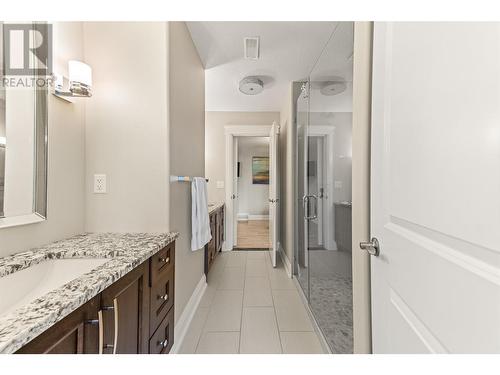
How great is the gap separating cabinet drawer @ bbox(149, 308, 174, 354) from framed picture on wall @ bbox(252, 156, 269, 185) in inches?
245

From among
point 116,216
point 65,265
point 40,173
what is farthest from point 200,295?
point 40,173

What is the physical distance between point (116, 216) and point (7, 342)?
1.10 metres

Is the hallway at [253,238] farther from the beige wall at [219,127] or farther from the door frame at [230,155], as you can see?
the beige wall at [219,127]

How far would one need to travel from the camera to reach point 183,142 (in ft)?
5.99

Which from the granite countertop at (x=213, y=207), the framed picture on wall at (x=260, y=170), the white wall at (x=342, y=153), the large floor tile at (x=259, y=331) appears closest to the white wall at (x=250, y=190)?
the framed picture on wall at (x=260, y=170)

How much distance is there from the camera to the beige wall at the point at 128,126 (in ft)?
4.88

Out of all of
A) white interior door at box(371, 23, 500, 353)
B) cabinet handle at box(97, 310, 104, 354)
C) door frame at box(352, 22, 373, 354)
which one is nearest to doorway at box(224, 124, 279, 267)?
door frame at box(352, 22, 373, 354)

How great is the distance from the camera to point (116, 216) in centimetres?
149

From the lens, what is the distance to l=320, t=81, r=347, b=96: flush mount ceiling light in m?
1.58

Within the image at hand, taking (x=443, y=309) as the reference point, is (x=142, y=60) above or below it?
above

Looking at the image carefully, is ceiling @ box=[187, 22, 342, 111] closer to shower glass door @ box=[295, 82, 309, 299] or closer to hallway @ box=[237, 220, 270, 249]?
shower glass door @ box=[295, 82, 309, 299]

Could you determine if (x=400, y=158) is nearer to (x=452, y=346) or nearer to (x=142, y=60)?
(x=452, y=346)

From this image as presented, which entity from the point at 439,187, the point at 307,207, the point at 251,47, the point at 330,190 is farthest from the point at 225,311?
the point at 251,47

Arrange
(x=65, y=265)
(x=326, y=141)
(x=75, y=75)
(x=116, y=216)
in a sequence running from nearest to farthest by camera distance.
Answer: (x=65, y=265), (x=75, y=75), (x=116, y=216), (x=326, y=141)
